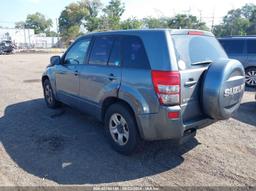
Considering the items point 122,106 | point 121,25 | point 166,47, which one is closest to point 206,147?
point 122,106

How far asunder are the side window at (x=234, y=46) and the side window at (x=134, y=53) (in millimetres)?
6977

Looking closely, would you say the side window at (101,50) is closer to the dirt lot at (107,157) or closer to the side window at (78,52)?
the side window at (78,52)

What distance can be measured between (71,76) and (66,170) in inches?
84.9

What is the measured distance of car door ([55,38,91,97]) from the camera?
4925 mm

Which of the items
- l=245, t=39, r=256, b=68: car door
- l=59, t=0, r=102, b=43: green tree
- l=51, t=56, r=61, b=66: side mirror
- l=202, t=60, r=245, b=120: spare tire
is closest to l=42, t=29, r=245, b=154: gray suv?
l=202, t=60, r=245, b=120: spare tire

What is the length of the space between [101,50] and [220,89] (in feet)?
6.79

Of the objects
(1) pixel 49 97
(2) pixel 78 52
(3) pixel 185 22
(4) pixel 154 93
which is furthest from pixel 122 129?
(3) pixel 185 22

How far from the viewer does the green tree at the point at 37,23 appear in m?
109

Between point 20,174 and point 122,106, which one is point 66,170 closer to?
point 20,174

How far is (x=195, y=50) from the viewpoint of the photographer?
12.1 ft

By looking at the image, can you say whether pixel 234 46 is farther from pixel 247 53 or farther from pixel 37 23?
pixel 37 23

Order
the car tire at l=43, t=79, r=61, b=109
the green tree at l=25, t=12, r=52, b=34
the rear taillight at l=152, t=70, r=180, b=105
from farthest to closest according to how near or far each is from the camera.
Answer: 1. the green tree at l=25, t=12, r=52, b=34
2. the car tire at l=43, t=79, r=61, b=109
3. the rear taillight at l=152, t=70, r=180, b=105

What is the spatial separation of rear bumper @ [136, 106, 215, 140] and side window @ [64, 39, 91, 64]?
1938mm

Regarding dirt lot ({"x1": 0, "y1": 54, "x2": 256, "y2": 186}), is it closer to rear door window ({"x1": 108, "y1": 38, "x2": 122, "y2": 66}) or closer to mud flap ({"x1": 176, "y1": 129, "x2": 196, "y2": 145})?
mud flap ({"x1": 176, "y1": 129, "x2": 196, "y2": 145})
